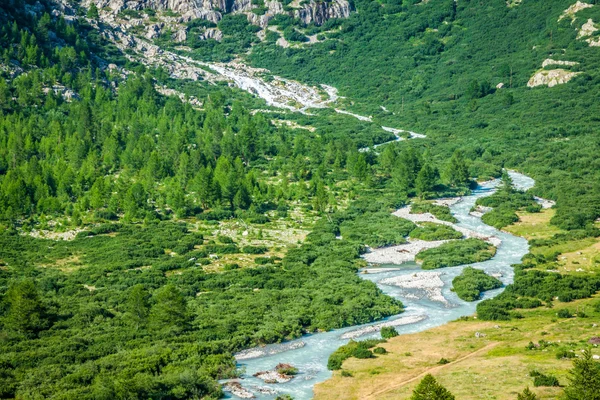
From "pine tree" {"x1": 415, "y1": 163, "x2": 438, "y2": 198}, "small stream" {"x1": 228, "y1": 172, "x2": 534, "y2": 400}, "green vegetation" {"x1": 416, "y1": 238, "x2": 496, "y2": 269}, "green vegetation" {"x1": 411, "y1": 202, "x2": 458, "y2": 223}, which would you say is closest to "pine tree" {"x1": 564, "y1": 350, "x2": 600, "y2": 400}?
"small stream" {"x1": 228, "y1": 172, "x2": 534, "y2": 400}

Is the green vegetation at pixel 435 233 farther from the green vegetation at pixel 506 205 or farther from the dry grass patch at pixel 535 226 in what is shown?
the dry grass patch at pixel 535 226

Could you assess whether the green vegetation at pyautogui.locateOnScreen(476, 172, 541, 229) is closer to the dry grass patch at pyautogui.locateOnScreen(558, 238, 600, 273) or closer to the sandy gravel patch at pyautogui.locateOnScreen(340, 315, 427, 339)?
the dry grass patch at pyautogui.locateOnScreen(558, 238, 600, 273)

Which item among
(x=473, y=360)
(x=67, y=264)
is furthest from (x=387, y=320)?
(x=67, y=264)

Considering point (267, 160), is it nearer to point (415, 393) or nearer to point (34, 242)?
point (34, 242)

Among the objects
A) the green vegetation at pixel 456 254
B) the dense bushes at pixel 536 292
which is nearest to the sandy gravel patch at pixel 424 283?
the green vegetation at pixel 456 254

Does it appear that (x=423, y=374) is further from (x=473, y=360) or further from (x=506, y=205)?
(x=506, y=205)

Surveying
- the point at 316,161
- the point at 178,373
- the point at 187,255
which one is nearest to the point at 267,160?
the point at 316,161
